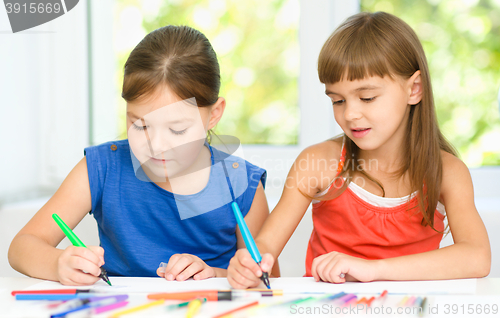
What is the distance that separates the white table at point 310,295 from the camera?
414 mm

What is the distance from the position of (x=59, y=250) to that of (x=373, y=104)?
0.54 m

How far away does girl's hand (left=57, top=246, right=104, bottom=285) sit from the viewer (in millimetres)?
524

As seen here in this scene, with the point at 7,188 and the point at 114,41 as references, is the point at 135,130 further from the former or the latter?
the point at 114,41

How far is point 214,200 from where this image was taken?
A: 2.59ft

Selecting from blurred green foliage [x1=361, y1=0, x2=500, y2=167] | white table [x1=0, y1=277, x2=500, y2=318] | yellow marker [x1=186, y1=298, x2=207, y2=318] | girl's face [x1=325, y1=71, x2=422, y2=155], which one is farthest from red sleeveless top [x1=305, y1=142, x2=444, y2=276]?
blurred green foliage [x1=361, y1=0, x2=500, y2=167]

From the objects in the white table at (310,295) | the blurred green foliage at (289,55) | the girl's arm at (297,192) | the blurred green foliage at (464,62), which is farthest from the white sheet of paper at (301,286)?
the blurred green foliage at (464,62)

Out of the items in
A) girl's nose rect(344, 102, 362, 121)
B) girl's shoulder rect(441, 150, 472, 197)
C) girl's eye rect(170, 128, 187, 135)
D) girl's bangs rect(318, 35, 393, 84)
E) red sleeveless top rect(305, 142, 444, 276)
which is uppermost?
girl's bangs rect(318, 35, 393, 84)

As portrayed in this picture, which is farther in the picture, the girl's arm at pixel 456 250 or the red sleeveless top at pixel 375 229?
the red sleeveless top at pixel 375 229

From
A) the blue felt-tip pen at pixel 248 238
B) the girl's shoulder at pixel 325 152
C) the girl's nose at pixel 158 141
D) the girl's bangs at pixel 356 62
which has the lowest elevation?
the blue felt-tip pen at pixel 248 238

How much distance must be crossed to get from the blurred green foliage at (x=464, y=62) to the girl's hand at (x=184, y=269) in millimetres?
958

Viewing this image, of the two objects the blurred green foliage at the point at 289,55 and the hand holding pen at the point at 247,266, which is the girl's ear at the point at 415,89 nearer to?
the hand holding pen at the point at 247,266

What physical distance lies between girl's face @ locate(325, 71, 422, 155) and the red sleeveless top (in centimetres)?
11

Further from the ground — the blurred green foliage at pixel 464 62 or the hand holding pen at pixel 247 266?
the blurred green foliage at pixel 464 62

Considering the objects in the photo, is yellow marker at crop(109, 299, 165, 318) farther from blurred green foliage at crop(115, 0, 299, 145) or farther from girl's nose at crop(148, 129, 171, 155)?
blurred green foliage at crop(115, 0, 299, 145)
